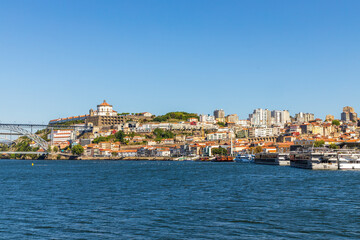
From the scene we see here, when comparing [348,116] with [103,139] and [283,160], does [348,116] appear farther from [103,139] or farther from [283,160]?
[283,160]

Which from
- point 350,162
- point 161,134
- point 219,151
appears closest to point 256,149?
point 219,151

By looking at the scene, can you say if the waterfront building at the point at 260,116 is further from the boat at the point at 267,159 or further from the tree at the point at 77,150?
the boat at the point at 267,159

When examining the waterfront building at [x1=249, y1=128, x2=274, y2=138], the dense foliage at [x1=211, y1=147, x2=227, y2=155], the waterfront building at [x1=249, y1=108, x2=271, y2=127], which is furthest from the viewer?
the waterfront building at [x1=249, y1=108, x2=271, y2=127]

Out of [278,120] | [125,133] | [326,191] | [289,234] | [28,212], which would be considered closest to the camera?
[289,234]

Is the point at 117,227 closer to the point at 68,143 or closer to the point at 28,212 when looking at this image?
the point at 28,212

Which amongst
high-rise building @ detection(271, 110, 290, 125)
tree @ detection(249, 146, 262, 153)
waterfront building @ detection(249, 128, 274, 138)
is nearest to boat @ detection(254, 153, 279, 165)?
tree @ detection(249, 146, 262, 153)

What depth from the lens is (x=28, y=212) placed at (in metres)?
18.3

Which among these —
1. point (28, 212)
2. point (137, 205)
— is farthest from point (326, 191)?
point (28, 212)

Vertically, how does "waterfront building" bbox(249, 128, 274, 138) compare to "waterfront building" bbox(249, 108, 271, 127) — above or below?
below

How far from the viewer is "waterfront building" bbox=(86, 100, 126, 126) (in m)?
150

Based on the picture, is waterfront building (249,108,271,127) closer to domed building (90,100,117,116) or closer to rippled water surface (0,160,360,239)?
domed building (90,100,117,116)

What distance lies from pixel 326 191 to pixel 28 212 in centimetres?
1471

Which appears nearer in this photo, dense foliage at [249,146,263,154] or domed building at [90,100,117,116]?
dense foliage at [249,146,263,154]

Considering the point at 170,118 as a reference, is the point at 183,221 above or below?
below
